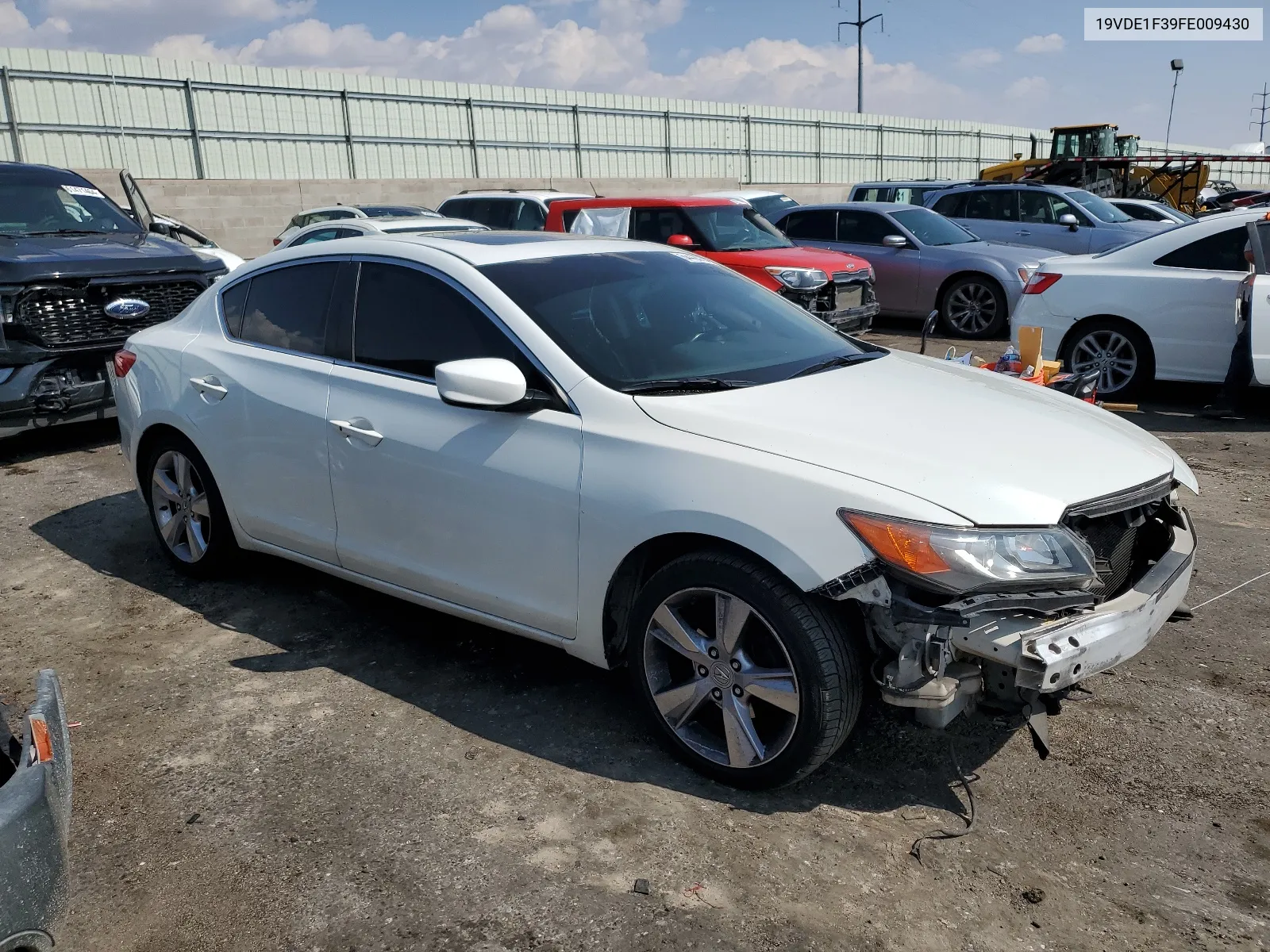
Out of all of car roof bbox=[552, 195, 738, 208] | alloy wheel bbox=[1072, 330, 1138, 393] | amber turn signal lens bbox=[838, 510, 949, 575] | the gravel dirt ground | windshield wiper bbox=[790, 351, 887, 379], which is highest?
car roof bbox=[552, 195, 738, 208]

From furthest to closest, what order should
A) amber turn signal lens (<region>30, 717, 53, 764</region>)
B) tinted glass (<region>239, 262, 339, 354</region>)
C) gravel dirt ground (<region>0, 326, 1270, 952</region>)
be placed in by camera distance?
tinted glass (<region>239, 262, 339, 354</region>), gravel dirt ground (<region>0, 326, 1270, 952</region>), amber turn signal lens (<region>30, 717, 53, 764</region>)

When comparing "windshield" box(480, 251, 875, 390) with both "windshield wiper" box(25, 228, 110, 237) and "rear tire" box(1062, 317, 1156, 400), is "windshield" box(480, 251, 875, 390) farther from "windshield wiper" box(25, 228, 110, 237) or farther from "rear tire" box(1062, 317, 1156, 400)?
"windshield wiper" box(25, 228, 110, 237)

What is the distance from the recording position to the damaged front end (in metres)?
2.84

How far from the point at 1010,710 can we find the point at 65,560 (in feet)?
16.0

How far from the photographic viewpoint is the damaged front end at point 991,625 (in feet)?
9.32

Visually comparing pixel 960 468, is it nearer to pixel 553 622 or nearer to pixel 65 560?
pixel 553 622

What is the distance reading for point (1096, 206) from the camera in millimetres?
15859

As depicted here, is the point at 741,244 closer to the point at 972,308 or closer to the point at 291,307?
the point at 972,308

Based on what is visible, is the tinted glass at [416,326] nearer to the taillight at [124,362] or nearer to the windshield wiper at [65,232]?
the taillight at [124,362]

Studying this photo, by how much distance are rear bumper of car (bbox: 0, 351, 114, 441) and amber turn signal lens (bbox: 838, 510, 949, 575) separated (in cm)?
652

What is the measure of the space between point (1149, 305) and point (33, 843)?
848 centimetres

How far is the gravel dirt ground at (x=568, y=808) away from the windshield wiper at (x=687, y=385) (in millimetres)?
753

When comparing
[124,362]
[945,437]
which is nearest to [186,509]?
[124,362]

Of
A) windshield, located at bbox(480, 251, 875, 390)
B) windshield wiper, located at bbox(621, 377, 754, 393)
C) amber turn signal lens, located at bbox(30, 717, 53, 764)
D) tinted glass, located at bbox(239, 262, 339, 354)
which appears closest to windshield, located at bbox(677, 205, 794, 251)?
windshield, located at bbox(480, 251, 875, 390)
